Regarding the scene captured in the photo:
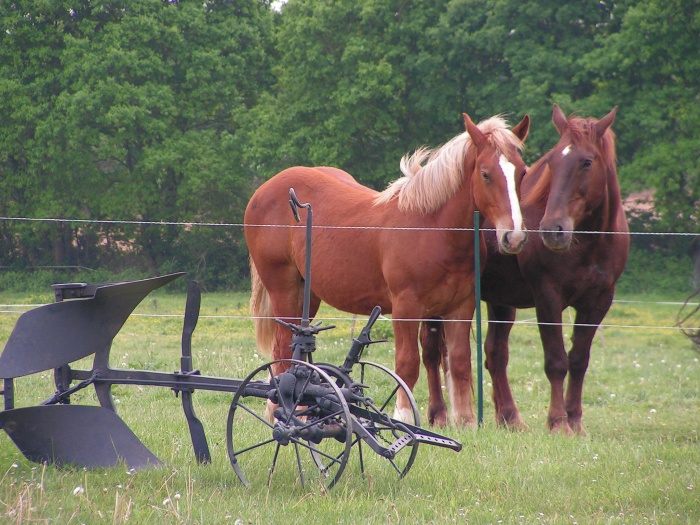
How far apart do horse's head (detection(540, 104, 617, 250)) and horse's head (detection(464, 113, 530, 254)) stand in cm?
26

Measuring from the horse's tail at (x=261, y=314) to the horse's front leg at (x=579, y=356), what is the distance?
2.51 metres

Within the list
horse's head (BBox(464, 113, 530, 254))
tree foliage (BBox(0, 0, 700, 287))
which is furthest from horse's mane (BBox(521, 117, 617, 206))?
tree foliage (BBox(0, 0, 700, 287))

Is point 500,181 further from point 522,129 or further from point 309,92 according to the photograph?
point 309,92

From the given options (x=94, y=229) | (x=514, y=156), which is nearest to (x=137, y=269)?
(x=94, y=229)

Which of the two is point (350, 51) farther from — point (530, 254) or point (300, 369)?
point (300, 369)

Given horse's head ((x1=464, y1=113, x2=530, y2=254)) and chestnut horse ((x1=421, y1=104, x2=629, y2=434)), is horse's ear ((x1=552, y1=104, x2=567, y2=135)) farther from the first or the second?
horse's head ((x1=464, y1=113, x2=530, y2=254))

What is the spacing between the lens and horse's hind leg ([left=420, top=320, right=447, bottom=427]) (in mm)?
7066

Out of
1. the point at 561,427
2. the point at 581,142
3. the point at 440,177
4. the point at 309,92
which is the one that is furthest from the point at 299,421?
the point at 309,92

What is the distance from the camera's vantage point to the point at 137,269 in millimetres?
8883

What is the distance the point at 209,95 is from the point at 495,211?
75.1 feet

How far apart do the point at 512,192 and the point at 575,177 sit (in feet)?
2.00

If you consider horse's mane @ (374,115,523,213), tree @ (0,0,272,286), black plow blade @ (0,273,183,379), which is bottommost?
black plow blade @ (0,273,183,379)

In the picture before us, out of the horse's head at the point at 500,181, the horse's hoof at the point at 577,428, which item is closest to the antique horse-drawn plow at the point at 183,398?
the horse's head at the point at 500,181

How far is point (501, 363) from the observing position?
7172 mm
